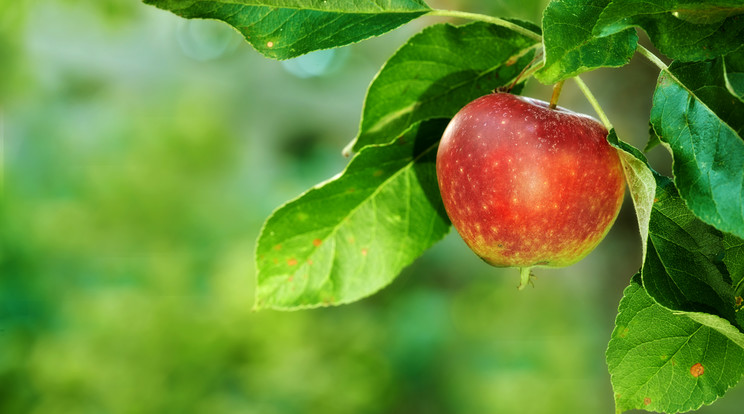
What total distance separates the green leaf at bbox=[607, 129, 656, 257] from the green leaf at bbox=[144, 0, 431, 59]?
0.53 ft

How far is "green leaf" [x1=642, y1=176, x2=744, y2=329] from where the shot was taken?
0.39 meters

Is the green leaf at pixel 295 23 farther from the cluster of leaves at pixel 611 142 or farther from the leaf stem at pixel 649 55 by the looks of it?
the leaf stem at pixel 649 55

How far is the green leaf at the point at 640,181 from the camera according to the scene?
0.37 m

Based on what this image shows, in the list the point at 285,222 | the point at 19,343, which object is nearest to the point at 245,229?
the point at 19,343

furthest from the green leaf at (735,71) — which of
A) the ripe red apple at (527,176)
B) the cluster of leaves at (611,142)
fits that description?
the ripe red apple at (527,176)

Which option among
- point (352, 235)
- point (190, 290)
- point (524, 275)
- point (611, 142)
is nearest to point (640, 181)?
point (611, 142)

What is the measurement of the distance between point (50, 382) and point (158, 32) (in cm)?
246

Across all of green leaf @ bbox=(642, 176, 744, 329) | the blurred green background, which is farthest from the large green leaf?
the blurred green background

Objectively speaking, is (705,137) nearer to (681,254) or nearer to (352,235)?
(681,254)

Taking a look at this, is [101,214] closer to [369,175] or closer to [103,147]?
[103,147]

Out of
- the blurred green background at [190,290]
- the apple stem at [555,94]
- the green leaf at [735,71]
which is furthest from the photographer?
the blurred green background at [190,290]

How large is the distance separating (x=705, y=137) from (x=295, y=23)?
24 centimetres

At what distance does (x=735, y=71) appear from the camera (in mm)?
346

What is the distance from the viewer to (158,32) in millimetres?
4176
